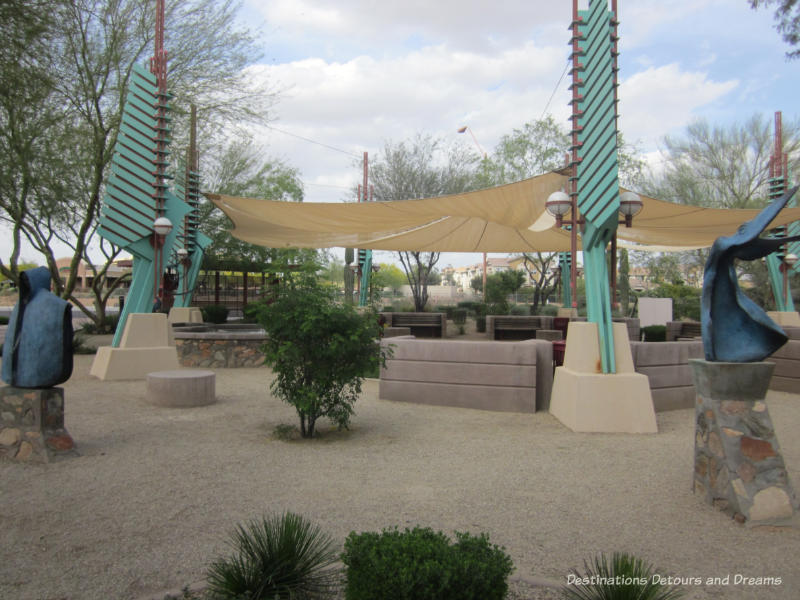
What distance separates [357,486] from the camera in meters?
3.75

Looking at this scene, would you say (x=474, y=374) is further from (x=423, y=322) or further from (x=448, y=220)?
(x=423, y=322)

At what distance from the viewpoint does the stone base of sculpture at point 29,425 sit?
414 centimetres

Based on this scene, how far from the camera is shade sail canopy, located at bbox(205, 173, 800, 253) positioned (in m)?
8.61

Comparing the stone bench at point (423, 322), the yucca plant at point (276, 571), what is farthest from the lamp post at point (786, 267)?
the yucca plant at point (276, 571)

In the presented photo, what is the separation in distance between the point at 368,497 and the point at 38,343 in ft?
8.71

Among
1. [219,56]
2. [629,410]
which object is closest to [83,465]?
[629,410]

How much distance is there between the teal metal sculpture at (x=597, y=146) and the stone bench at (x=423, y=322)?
960cm

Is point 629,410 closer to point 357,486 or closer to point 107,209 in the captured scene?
point 357,486

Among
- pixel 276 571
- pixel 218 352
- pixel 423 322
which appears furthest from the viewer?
pixel 423 322

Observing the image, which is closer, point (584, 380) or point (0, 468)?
point (0, 468)

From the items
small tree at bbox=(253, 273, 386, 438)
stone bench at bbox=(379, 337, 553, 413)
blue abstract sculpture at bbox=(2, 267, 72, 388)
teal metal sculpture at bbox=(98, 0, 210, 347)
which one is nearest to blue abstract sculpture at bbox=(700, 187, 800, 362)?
small tree at bbox=(253, 273, 386, 438)

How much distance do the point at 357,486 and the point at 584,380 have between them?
262 cm

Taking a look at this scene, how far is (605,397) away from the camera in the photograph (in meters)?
5.36

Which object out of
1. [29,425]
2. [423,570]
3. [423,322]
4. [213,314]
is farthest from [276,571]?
[213,314]
